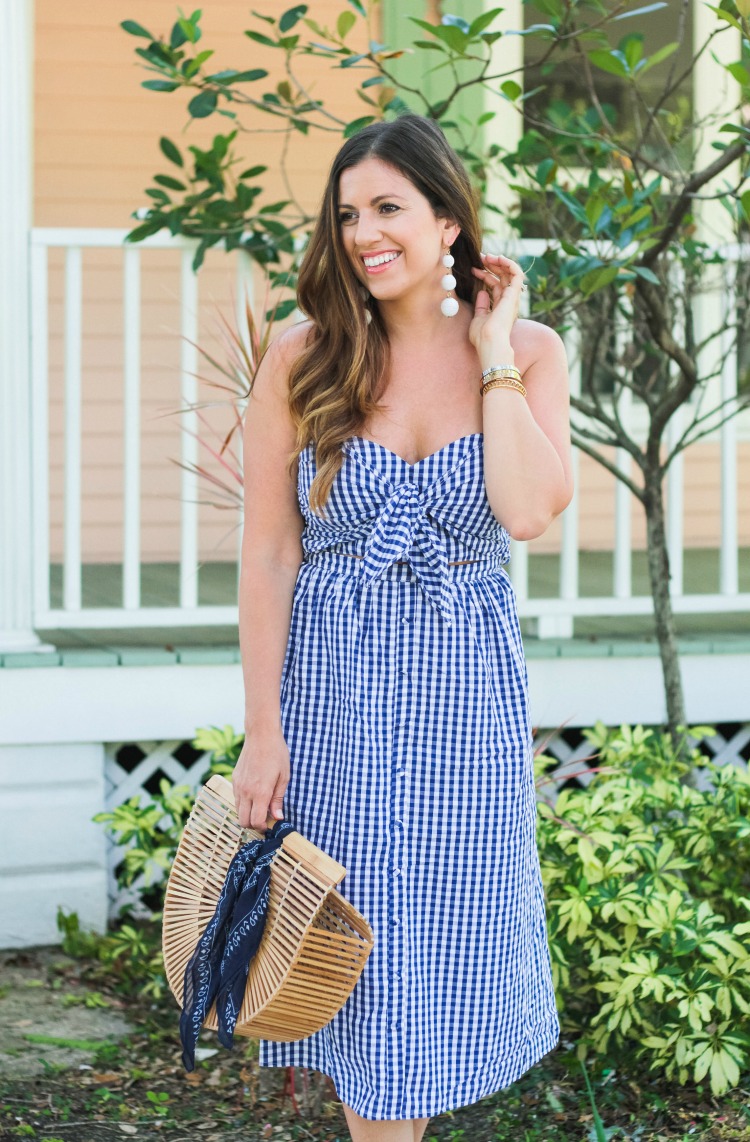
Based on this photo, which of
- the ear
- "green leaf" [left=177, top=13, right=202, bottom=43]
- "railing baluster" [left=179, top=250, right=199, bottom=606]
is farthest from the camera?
"railing baluster" [left=179, top=250, right=199, bottom=606]

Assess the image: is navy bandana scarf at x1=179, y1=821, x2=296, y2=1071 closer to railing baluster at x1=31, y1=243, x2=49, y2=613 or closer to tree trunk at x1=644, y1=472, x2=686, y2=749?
tree trunk at x1=644, y1=472, x2=686, y2=749

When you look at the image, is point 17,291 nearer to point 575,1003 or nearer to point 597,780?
point 597,780

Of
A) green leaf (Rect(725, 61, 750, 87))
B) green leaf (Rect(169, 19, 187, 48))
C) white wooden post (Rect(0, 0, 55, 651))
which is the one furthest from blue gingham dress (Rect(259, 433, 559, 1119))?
white wooden post (Rect(0, 0, 55, 651))

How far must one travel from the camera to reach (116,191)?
6.07 m

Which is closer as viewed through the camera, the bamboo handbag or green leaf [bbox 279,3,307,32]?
the bamboo handbag

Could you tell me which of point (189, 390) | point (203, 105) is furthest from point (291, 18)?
point (189, 390)

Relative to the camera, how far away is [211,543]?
6363 millimetres

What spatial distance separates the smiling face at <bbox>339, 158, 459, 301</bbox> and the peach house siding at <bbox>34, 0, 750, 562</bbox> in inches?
150

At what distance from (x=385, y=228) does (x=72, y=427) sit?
2.08 metres

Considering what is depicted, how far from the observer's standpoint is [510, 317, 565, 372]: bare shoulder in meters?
2.25

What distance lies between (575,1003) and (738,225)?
212cm

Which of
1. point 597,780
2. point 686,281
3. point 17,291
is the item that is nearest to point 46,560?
point 17,291

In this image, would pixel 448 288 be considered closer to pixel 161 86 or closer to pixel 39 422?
pixel 161 86

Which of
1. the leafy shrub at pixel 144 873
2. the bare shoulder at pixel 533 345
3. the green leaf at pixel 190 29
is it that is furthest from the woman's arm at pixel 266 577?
the green leaf at pixel 190 29
